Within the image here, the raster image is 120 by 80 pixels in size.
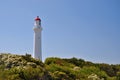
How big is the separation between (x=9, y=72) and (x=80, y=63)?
56.9 ft

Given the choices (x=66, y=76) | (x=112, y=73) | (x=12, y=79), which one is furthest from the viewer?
(x=112, y=73)

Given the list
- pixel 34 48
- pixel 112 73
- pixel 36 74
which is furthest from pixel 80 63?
pixel 36 74

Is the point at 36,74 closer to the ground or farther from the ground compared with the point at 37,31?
closer to the ground

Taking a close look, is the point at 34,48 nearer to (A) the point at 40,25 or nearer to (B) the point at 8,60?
(A) the point at 40,25

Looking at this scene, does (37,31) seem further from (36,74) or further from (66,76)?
(36,74)

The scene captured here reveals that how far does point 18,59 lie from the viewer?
18.6m

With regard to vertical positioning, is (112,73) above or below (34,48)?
below

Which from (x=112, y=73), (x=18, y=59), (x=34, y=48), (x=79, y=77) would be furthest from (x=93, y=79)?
(x=34, y=48)

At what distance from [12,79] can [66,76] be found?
5005 millimetres

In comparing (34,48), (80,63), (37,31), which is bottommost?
A: (80,63)

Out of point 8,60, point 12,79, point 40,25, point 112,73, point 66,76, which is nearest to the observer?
point 12,79

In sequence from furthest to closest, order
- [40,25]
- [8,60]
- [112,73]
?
[40,25] → [112,73] → [8,60]

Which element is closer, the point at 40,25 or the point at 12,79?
the point at 12,79

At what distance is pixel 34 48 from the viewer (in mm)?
43781
